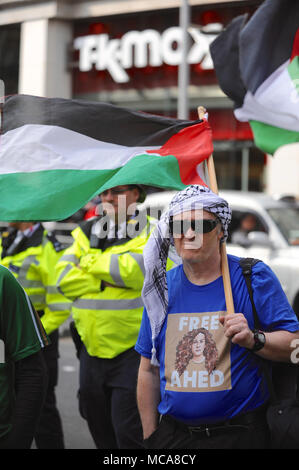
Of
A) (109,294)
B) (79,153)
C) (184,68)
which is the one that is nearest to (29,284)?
(109,294)

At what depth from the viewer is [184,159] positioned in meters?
4.07

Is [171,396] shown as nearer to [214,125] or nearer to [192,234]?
[192,234]

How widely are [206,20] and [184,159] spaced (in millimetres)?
14385

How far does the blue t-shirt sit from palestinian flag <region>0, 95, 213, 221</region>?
3.15ft

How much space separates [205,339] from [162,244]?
→ 51cm

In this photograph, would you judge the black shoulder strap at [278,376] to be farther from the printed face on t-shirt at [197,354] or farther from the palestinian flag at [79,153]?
the palestinian flag at [79,153]

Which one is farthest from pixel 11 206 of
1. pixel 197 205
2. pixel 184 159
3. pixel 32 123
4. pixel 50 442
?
pixel 50 442

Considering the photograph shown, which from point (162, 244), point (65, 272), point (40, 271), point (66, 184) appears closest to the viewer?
point (162, 244)

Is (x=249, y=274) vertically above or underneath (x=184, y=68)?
underneath

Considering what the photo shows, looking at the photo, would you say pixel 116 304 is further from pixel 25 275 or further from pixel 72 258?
pixel 25 275

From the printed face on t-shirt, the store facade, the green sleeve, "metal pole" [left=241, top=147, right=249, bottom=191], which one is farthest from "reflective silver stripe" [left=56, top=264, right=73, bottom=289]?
"metal pole" [left=241, top=147, right=249, bottom=191]

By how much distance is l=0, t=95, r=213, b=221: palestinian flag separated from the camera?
4008 millimetres

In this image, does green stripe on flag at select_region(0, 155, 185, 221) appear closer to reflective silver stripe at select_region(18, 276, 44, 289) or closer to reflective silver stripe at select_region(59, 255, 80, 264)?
reflective silver stripe at select_region(59, 255, 80, 264)

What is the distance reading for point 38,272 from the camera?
18.3 ft
